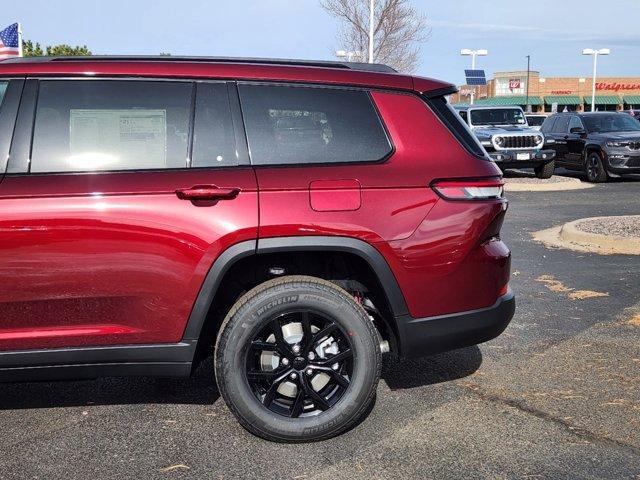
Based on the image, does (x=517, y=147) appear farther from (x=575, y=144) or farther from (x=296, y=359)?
(x=296, y=359)

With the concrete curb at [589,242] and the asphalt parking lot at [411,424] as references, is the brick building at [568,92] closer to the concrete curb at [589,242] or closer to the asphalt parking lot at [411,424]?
the concrete curb at [589,242]

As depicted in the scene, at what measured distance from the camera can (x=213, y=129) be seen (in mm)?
3771

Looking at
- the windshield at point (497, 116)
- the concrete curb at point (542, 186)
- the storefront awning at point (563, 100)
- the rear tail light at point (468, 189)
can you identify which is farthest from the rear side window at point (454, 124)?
the storefront awning at point (563, 100)

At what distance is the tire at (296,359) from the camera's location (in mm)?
3676

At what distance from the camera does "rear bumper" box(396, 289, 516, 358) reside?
3.85 metres

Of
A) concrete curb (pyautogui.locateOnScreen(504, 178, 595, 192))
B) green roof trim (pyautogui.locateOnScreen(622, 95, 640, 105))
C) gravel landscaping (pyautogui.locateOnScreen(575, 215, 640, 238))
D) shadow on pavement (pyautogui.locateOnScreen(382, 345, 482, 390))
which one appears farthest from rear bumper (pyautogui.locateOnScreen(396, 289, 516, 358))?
green roof trim (pyautogui.locateOnScreen(622, 95, 640, 105))

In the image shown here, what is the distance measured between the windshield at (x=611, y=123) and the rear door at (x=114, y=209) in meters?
17.7

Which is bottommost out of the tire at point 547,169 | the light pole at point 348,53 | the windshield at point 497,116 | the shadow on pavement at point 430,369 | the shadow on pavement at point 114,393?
the tire at point 547,169

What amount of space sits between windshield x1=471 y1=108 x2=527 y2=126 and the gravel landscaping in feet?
33.1

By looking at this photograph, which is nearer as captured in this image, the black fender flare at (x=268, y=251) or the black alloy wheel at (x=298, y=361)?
the black fender flare at (x=268, y=251)

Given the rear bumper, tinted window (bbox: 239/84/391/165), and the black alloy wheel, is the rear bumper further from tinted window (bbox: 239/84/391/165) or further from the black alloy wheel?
tinted window (bbox: 239/84/391/165)

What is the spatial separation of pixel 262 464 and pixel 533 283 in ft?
15.4

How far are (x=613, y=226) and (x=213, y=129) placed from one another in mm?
7933

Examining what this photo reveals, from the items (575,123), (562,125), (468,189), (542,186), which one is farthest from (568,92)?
(468,189)
